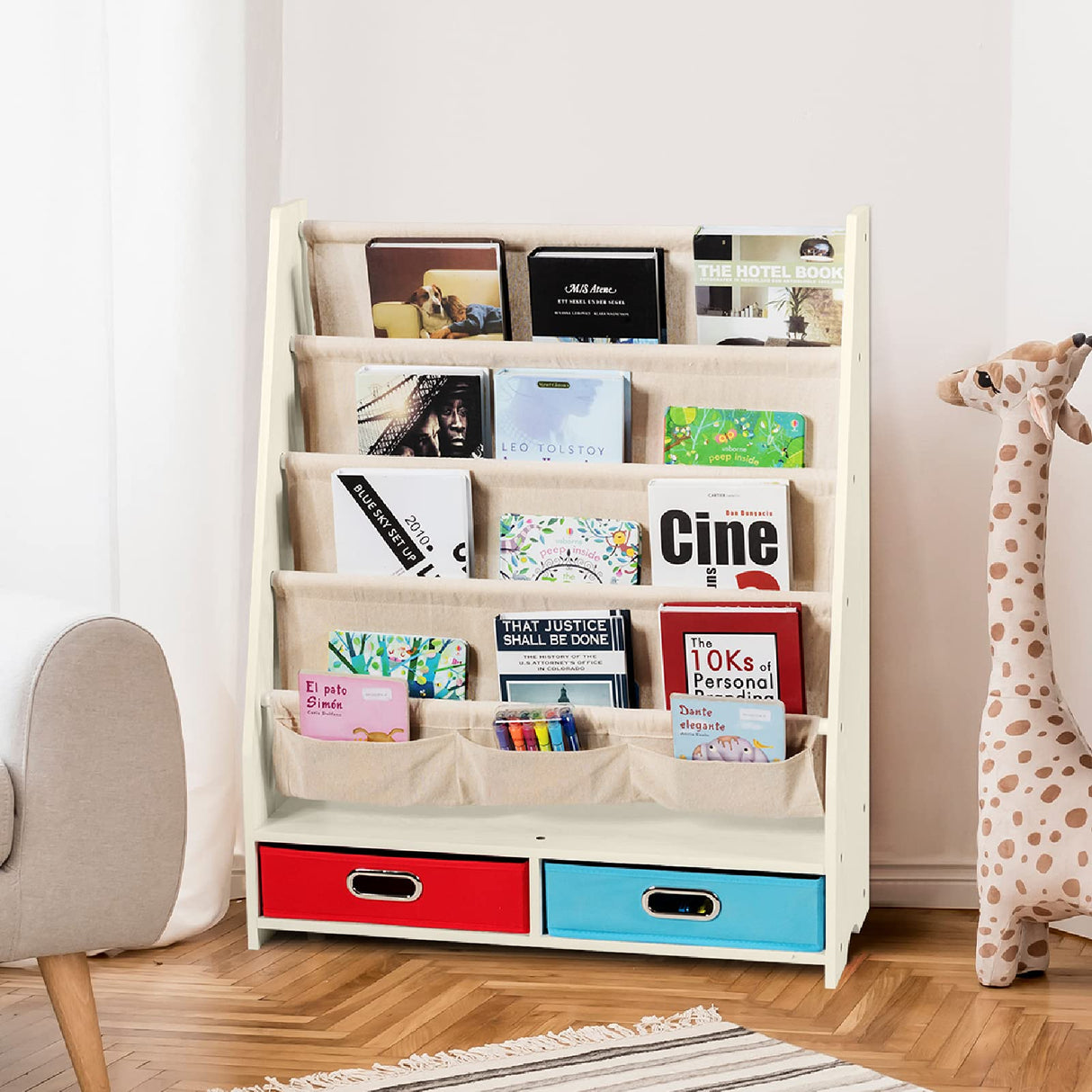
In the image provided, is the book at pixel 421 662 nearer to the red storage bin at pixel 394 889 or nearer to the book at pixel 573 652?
the book at pixel 573 652

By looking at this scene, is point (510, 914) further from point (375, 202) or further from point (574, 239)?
point (375, 202)

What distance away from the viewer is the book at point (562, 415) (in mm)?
2172

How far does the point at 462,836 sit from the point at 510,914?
0.14 metres

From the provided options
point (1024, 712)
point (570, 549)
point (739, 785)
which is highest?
point (570, 549)

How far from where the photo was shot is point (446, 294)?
2.25 meters

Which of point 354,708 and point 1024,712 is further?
point 354,708

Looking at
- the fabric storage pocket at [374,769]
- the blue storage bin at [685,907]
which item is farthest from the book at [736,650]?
the fabric storage pocket at [374,769]

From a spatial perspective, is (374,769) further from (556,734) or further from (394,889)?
(556,734)

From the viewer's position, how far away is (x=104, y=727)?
5.24 ft

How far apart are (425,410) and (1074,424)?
97cm

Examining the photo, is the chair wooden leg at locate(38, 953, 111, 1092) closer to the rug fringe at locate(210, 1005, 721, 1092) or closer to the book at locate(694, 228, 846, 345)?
the rug fringe at locate(210, 1005, 721, 1092)

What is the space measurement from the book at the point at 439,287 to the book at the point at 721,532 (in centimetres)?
40

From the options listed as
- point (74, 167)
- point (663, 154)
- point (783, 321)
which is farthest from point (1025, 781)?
point (74, 167)

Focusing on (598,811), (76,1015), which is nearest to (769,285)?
(598,811)
